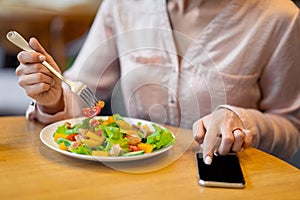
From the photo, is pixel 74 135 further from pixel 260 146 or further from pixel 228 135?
pixel 260 146

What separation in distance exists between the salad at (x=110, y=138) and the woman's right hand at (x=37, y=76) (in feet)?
0.30

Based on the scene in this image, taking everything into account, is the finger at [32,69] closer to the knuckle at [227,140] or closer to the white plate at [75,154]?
the white plate at [75,154]

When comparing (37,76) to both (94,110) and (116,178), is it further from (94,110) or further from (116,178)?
(116,178)

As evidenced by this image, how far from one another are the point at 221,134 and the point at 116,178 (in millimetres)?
242

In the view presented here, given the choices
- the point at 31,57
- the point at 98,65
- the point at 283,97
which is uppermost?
the point at 31,57

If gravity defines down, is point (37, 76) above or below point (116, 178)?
above

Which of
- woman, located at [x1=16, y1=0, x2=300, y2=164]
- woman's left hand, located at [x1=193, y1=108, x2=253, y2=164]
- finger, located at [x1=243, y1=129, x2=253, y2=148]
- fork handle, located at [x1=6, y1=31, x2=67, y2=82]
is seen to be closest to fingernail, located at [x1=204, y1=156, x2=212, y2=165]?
woman's left hand, located at [x1=193, y1=108, x2=253, y2=164]

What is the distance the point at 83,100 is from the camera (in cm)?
100

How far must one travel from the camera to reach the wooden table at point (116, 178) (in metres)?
0.74

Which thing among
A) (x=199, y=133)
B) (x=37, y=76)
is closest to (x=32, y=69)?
(x=37, y=76)

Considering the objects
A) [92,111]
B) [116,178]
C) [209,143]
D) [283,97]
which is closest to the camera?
[116,178]

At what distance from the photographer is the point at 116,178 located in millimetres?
799

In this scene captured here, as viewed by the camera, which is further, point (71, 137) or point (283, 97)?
point (283, 97)

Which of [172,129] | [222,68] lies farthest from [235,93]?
[172,129]
